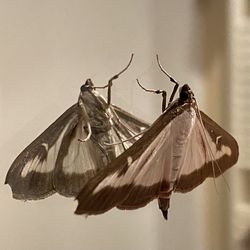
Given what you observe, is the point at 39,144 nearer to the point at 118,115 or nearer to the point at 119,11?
the point at 118,115

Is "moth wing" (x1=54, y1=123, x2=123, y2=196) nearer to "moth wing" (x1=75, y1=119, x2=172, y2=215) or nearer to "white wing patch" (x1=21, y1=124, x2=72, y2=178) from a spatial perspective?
"white wing patch" (x1=21, y1=124, x2=72, y2=178)

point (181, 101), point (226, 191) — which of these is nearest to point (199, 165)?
point (181, 101)

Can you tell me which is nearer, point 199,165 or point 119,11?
point 199,165

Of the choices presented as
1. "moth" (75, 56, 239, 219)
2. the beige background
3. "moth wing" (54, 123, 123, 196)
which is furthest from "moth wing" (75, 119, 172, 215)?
the beige background

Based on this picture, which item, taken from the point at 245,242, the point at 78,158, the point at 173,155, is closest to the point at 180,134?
the point at 173,155

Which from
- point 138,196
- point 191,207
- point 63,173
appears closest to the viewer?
point 138,196
